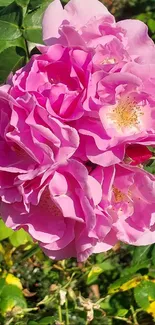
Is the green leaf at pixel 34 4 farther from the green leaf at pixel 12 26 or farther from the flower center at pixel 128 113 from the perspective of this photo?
the flower center at pixel 128 113

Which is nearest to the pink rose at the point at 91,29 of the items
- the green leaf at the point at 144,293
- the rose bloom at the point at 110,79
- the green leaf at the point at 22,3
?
the rose bloom at the point at 110,79

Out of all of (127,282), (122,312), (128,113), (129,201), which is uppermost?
(128,113)

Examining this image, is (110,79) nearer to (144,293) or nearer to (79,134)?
(79,134)

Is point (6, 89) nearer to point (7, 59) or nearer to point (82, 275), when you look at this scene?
point (7, 59)

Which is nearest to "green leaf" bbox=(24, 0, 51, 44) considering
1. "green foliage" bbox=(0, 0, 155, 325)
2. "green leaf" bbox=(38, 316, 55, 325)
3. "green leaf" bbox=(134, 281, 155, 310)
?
"green foliage" bbox=(0, 0, 155, 325)

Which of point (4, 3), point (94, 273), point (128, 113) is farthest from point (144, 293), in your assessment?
point (128, 113)

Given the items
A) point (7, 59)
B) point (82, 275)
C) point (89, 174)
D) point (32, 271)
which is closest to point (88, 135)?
point (89, 174)
